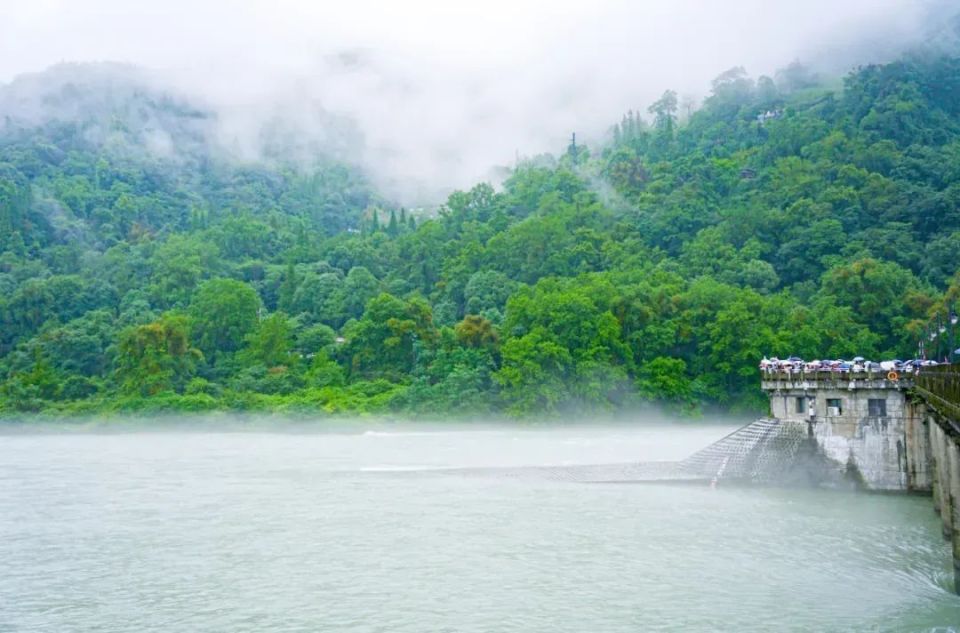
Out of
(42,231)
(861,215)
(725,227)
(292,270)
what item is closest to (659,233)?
(725,227)

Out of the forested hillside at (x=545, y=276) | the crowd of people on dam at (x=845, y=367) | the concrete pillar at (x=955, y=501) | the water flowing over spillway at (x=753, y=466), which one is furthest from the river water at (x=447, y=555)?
the forested hillside at (x=545, y=276)

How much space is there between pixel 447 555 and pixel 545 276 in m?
79.5

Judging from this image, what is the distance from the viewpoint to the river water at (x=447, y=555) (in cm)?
2284

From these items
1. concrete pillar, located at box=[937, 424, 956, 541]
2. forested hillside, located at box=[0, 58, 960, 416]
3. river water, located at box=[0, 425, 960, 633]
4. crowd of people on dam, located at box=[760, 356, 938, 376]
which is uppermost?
forested hillside, located at box=[0, 58, 960, 416]

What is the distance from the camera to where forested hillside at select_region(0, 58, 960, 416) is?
81.8 metres

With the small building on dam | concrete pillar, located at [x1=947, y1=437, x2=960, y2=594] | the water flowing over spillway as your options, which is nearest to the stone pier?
the small building on dam

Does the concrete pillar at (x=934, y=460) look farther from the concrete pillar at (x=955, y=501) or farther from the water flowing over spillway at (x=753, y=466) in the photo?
the concrete pillar at (x=955, y=501)

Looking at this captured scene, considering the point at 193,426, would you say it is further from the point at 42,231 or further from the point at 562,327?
the point at 42,231

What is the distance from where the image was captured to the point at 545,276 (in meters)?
107

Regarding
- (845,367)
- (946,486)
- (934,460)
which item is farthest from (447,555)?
(845,367)

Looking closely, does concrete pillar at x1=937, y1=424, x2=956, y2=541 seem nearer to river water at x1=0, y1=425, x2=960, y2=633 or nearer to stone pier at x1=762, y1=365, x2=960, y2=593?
river water at x1=0, y1=425, x2=960, y2=633

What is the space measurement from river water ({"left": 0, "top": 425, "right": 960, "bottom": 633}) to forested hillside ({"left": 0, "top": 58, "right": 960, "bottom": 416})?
36.2 meters

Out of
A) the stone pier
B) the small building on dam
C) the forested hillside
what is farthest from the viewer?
the forested hillside

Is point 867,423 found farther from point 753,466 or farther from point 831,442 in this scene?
point 753,466
